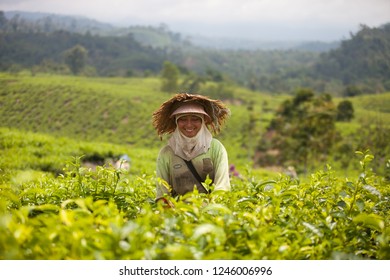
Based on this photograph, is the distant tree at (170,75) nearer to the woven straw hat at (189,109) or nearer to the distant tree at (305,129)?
the distant tree at (305,129)

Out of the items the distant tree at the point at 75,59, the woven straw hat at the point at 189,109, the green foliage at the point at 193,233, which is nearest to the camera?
the green foliage at the point at 193,233

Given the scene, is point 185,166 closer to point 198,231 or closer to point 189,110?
point 189,110

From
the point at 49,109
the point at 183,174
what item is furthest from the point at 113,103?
the point at 183,174

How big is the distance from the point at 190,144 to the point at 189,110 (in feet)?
0.92

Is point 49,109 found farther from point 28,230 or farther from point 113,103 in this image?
point 28,230

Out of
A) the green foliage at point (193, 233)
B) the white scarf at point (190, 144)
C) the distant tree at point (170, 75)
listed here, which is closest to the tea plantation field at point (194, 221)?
the green foliage at point (193, 233)

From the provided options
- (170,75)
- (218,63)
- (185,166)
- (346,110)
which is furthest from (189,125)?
(218,63)

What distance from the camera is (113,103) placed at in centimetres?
5400

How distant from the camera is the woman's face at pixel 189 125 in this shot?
3123 mm

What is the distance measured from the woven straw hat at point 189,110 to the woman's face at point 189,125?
8 cm

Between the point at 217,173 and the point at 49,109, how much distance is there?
4080cm

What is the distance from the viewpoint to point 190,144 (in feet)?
10.2

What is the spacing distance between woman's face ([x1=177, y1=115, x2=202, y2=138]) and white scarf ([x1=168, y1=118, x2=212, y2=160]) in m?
0.03

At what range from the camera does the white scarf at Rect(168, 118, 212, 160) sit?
3.10 m
